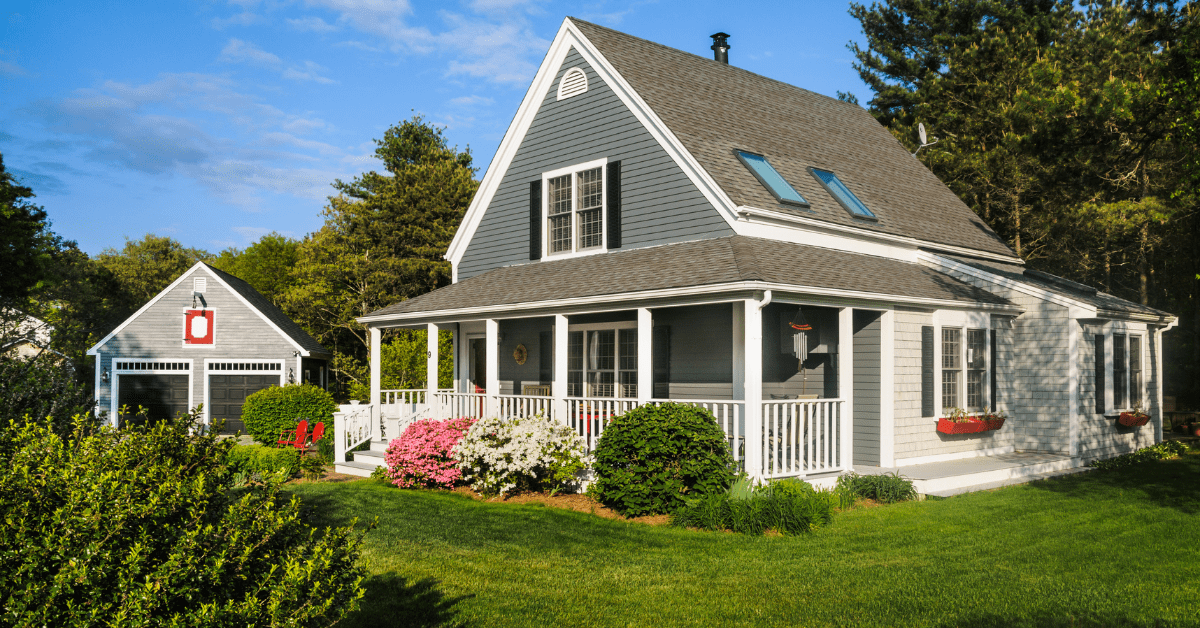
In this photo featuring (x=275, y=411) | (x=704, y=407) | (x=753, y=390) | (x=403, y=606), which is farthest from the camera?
(x=275, y=411)

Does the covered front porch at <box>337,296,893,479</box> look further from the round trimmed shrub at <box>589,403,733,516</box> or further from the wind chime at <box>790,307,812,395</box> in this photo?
the round trimmed shrub at <box>589,403,733,516</box>

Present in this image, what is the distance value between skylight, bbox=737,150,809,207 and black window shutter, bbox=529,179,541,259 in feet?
13.7

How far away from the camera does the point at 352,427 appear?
54.5 ft

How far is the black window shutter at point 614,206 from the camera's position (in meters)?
15.3

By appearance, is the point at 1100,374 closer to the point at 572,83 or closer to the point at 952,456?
the point at 952,456

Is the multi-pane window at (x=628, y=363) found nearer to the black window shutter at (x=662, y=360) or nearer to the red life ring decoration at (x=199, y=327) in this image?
the black window shutter at (x=662, y=360)

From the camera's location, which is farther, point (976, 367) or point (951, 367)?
point (976, 367)

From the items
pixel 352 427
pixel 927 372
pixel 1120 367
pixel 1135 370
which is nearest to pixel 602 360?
pixel 352 427

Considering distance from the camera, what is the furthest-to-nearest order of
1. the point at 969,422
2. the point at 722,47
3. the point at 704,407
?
the point at 722,47
the point at 969,422
the point at 704,407

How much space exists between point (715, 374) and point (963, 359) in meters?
4.23

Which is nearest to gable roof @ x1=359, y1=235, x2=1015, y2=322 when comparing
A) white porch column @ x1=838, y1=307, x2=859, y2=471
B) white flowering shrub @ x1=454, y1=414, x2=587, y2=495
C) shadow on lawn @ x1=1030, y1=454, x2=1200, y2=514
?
white porch column @ x1=838, y1=307, x2=859, y2=471

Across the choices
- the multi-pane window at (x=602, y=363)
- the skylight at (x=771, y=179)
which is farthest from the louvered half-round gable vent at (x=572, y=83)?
the multi-pane window at (x=602, y=363)

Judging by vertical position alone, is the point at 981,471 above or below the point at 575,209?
below

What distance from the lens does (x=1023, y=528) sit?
30.4 feet
